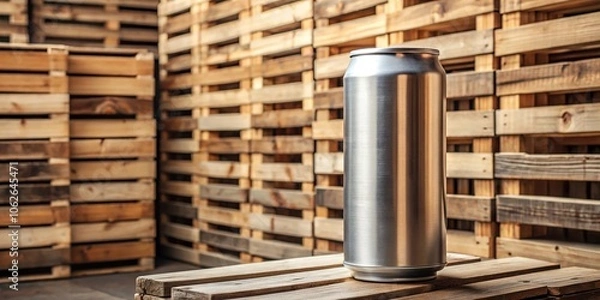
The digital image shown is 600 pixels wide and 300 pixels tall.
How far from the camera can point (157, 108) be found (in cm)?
948

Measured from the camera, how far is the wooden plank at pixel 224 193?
774 centimetres

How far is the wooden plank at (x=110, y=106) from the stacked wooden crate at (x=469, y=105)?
3.13 m

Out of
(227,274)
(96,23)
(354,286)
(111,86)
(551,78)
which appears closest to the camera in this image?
(354,286)

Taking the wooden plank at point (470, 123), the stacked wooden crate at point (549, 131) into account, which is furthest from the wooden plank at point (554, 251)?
the wooden plank at point (470, 123)

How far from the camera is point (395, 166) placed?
3.75m

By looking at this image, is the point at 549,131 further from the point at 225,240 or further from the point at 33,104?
the point at 33,104

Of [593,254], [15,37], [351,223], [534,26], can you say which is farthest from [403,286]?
[15,37]

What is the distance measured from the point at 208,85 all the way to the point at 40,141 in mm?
1508

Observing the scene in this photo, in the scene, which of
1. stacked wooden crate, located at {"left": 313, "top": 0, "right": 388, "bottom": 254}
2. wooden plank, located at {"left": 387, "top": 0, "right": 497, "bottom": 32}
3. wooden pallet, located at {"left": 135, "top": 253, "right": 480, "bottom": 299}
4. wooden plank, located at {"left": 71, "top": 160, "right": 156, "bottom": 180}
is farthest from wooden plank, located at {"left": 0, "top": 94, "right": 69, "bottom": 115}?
wooden pallet, located at {"left": 135, "top": 253, "right": 480, "bottom": 299}

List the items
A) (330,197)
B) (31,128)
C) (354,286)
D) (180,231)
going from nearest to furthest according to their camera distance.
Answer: (354,286) < (330,197) < (31,128) < (180,231)

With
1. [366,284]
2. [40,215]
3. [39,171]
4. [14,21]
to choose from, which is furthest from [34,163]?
[366,284]

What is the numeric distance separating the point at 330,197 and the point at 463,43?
5.44 feet

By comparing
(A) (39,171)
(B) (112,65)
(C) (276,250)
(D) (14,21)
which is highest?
(D) (14,21)

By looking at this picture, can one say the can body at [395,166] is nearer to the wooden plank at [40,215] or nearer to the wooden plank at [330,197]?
the wooden plank at [330,197]
